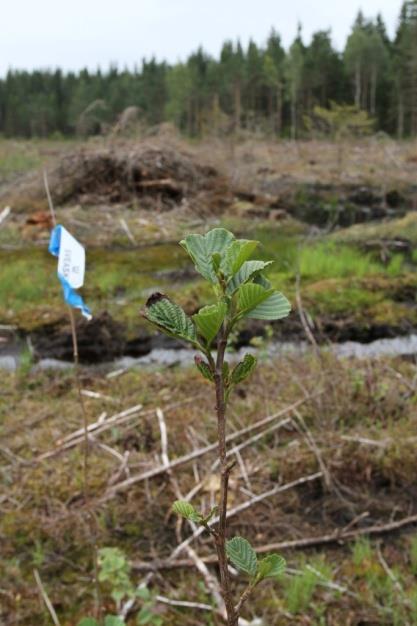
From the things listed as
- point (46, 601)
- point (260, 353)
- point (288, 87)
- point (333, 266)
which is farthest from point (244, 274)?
point (288, 87)

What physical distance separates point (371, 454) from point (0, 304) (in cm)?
414

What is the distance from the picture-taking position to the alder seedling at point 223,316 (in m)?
0.47

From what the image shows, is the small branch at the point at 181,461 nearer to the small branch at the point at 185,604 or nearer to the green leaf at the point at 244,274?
the small branch at the point at 185,604

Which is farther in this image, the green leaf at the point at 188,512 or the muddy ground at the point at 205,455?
the muddy ground at the point at 205,455

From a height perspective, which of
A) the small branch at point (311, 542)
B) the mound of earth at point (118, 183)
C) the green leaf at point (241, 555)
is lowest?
the small branch at point (311, 542)

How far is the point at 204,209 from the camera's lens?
38.9 ft

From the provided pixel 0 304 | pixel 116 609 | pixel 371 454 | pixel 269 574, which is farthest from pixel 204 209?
pixel 269 574

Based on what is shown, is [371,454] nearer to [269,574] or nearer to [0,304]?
[269,574]

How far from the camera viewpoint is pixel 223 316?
455mm

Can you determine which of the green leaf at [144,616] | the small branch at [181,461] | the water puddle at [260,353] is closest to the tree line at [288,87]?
the water puddle at [260,353]

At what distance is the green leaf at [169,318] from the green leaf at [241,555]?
0.19 m

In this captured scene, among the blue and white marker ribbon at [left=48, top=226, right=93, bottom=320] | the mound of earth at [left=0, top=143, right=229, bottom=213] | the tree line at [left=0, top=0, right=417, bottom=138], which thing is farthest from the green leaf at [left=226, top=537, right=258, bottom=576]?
the tree line at [left=0, top=0, right=417, bottom=138]

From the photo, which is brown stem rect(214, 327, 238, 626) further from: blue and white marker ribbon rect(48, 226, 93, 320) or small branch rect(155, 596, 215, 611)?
small branch rect(155, 596, 215, 611)

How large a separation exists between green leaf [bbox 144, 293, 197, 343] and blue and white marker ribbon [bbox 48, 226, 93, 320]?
1.08 meters
